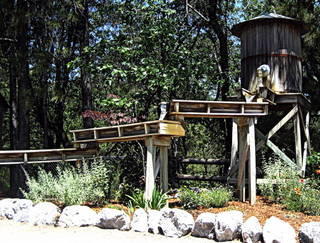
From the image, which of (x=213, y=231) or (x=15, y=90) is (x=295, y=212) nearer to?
(x=213, y=231)

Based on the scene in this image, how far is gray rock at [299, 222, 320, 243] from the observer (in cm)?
641

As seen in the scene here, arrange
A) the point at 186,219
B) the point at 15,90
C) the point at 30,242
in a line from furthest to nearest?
the point at 15,90
the point at 186,219
the point at 30,242

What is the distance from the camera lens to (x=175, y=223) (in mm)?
7676

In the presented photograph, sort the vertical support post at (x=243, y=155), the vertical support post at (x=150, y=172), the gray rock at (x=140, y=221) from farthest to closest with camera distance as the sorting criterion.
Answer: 1. the vertical support post at (x=243, y=155)
2. the vertical support post at (x=150, y=172)
3. the gray rock at (x=140, y=221)

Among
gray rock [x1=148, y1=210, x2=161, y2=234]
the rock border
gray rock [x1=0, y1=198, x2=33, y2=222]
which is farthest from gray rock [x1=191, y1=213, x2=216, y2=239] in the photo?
gray rock [x1=0, y1=198, x2=33, y2=222]

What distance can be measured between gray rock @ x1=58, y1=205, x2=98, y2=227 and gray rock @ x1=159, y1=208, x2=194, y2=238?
1.54m

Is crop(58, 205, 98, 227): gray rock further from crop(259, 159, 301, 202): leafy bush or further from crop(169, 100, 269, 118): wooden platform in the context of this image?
crop(259, 159, 301, 202): leafy bush

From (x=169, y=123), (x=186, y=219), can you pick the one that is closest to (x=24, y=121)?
(x=169, y=123)

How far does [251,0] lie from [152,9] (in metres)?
5.12

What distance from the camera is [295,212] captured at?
28.7 feet

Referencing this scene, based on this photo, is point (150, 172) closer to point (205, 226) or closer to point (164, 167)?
point (164, 167)

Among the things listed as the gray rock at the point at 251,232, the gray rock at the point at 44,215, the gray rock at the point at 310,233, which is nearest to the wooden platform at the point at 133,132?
the gray rock at the point at 44,215

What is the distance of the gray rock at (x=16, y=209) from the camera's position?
900cm

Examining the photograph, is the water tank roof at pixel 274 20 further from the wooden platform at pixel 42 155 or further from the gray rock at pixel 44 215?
the gray rock at pixel 44 215
